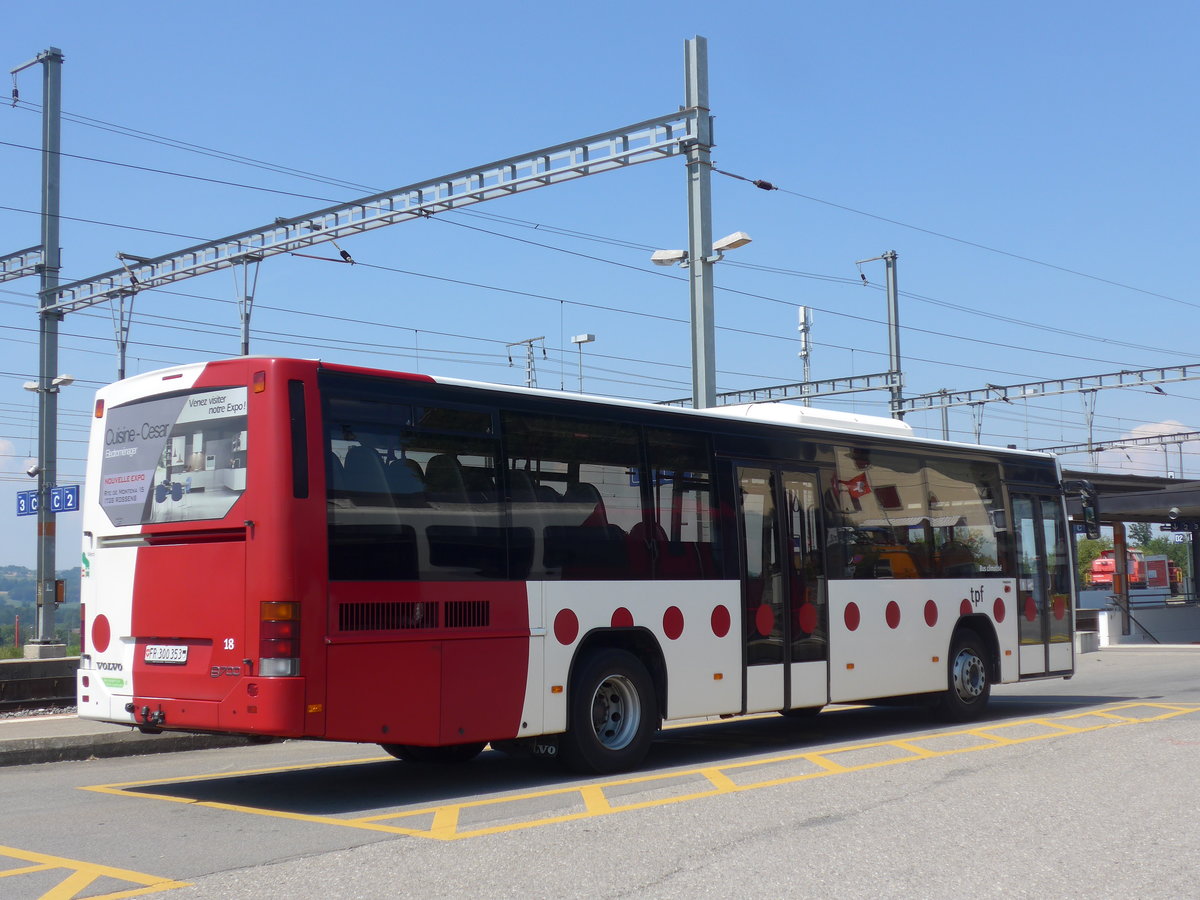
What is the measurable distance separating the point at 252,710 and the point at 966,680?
8.73m

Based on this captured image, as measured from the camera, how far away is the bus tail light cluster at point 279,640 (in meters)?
8.24

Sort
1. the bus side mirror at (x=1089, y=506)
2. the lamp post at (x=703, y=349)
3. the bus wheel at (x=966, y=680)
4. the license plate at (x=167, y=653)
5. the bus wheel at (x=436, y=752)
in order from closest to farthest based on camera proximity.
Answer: the license plate at (x=167, y=653)
the bus wheel at (x=436, y=752)
the bus wheel at (x=966, y=680)
the bus side mirror at (x=1089, y=506)
the lamp post at (x=703, y=349)

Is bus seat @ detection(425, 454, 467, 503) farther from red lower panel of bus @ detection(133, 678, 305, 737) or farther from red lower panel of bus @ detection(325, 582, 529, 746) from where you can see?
red lower panel of bus @ detection(133, 678, 305, 737)

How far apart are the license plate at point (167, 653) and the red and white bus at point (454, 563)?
2 cm

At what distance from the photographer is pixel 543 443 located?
10000 millimetres

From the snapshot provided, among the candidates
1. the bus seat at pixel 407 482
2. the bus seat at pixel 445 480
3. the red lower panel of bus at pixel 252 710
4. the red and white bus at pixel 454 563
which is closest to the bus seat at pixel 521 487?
the red and white bus at pixel 454 563

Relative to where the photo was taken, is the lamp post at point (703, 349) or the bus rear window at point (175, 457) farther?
the lamp post at point (703, 349)

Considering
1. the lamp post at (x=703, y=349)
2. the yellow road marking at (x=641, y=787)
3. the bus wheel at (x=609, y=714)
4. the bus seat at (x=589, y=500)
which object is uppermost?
the lamp post at (x=703, y=349)

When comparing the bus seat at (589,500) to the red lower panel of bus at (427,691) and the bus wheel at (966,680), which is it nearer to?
the red lower panel of bus at (427,691)

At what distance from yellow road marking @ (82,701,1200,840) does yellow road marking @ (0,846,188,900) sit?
5.03 feet

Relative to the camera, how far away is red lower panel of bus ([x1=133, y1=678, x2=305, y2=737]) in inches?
322

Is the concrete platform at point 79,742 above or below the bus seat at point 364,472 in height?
below

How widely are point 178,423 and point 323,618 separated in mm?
1878

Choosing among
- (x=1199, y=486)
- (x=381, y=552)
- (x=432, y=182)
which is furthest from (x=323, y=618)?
(x=1199, y=486)
